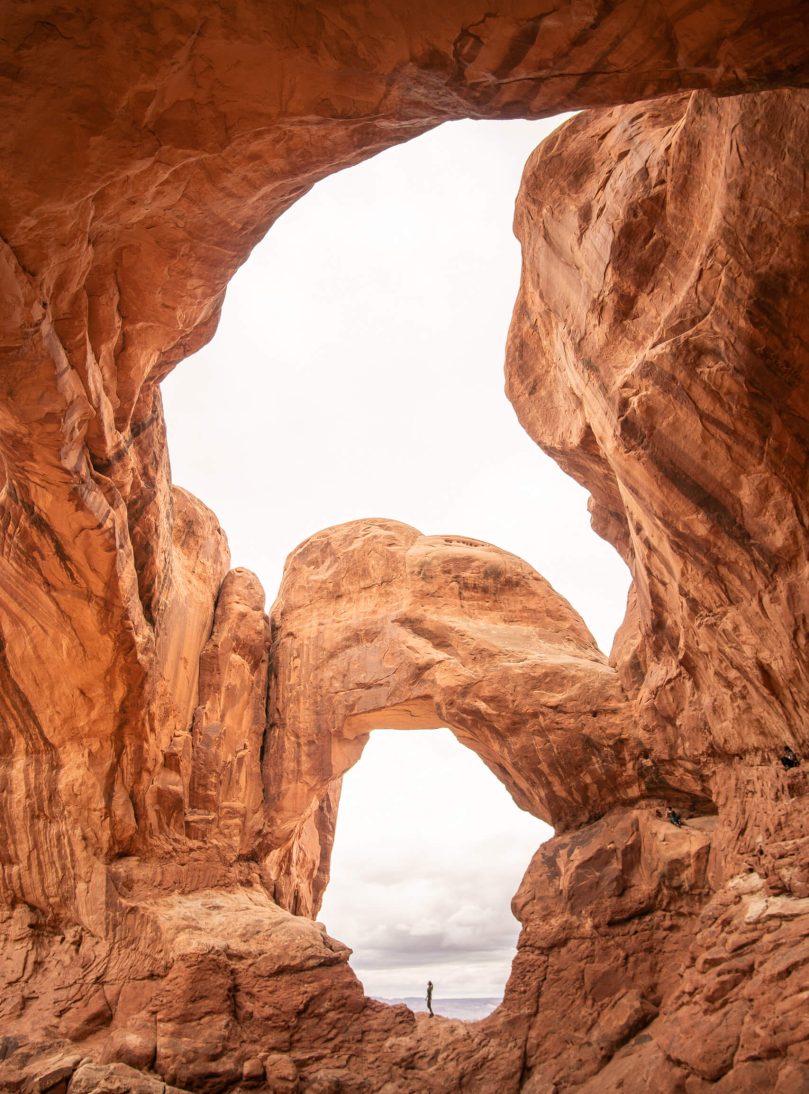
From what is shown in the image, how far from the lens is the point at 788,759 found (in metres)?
9.99

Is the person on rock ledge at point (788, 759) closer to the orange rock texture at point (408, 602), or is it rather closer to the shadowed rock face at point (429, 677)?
the orange rock texture at point (408, 602)

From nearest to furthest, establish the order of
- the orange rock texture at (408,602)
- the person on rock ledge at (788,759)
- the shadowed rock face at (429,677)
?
the orange rock texture at (408,602) → the person on rock ledge at (788,759) → the shadowed rock face at (429,677)

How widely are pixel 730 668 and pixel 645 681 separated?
3675 mm

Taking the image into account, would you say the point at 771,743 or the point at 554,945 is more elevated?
the point at 771,743

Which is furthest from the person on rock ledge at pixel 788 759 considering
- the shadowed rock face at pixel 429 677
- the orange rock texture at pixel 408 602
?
the shadowed rock face at pixel 429 677

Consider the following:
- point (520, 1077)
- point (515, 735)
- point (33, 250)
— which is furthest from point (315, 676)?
point (33, 250)

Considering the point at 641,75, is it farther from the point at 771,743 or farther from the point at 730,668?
the point at 771,743

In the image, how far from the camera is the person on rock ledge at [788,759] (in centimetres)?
992

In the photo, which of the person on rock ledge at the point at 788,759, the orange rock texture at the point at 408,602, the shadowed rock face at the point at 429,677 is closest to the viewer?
the orange rock texture at the point at 408,602

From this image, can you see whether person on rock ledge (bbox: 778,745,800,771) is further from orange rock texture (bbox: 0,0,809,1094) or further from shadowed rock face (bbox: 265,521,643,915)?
shadowed rock face (bbox: 265,521,643,915)

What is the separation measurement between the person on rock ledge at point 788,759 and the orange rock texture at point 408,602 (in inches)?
12.4

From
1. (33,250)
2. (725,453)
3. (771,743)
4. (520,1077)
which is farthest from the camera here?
(520,1077)

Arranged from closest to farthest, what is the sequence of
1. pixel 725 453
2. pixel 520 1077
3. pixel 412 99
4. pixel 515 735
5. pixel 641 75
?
1. pixel 641 75
2. pixel 412 99
3. pixel 725 453
4. pixel 520 1077
5. pixel 515 735

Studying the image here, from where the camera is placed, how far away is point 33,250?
7367 mm
